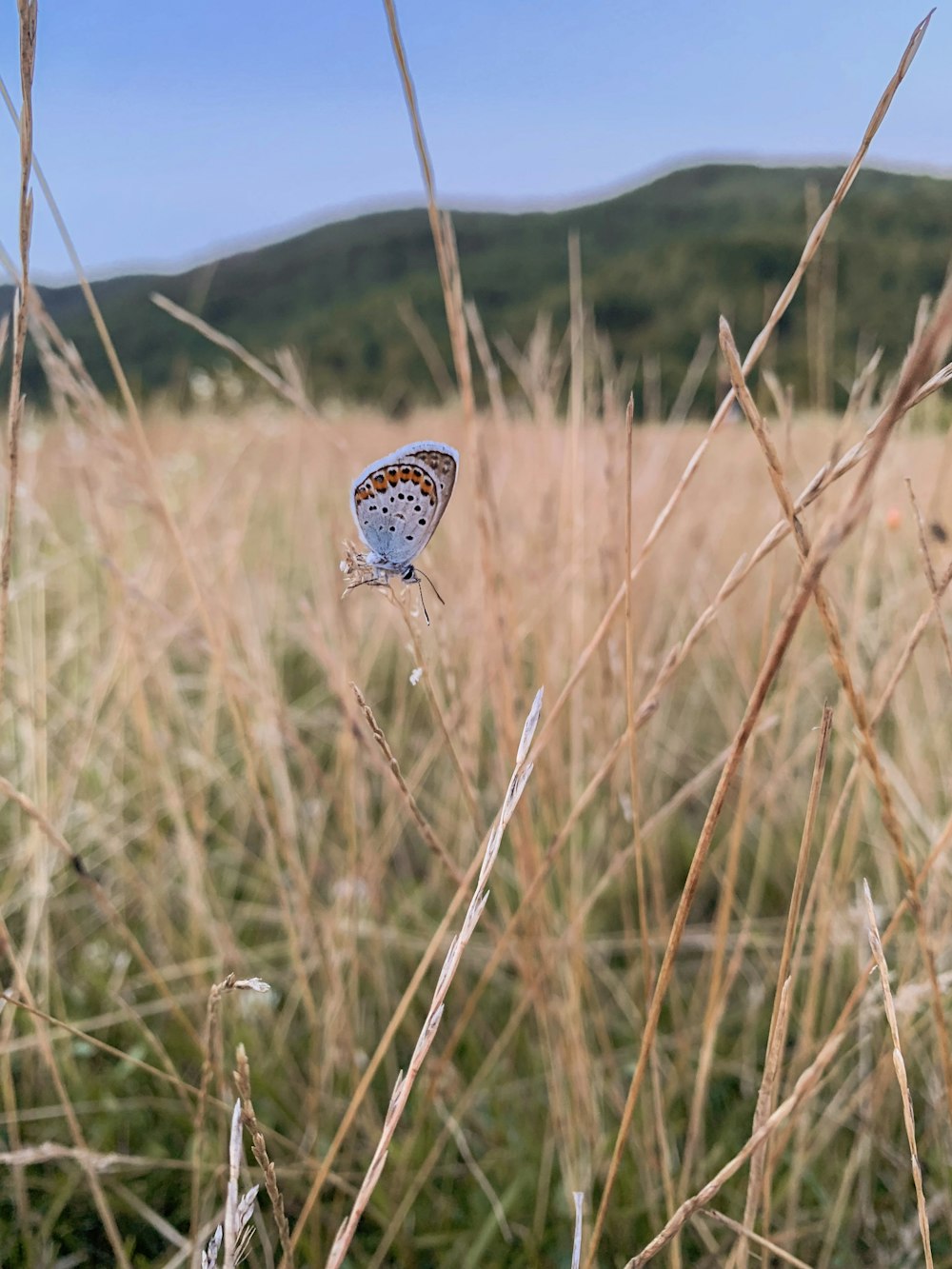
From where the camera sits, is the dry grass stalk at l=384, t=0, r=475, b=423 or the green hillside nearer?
the dry grass stalk at l=384, t=0, r=475, b=423

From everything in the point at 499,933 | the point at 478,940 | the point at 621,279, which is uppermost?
the point at 621,279

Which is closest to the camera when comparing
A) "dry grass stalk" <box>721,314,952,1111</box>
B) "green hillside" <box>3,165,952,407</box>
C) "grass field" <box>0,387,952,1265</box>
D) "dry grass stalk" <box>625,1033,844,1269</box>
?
"dry grass stalk" <box>721,314,952,1111</box>

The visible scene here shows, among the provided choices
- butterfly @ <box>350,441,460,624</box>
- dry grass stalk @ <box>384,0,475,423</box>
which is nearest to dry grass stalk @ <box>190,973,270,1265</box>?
butterfly @ <box>350,441,460,624</box>

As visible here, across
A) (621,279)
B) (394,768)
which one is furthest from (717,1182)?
(621,279)

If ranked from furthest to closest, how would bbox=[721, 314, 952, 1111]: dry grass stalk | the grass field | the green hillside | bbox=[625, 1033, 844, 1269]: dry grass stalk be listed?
the green hillside → the grass field → bbox=[625, 1033, 844, 1269]: dry grass stalk → bbox=[721, 314, 952, 1111]: dry grass stalk

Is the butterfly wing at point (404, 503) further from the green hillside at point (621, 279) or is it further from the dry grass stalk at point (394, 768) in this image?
the green hillside at point (621, 279)

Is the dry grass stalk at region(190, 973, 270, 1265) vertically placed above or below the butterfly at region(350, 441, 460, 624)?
below

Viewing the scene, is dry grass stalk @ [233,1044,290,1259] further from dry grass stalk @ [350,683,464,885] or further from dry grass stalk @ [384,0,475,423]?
dry grass stalk @ [384,0,475,423]

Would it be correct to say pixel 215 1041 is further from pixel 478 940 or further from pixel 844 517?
pixel 478 940
